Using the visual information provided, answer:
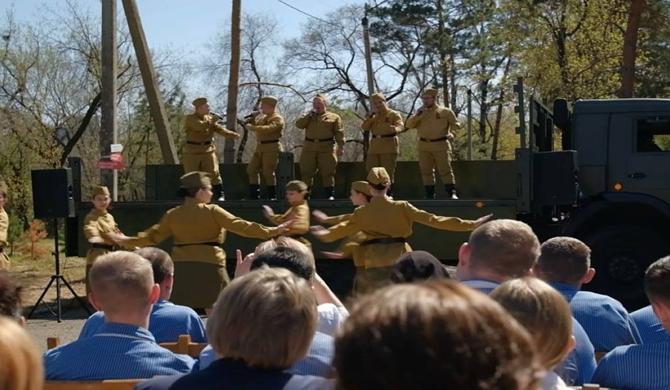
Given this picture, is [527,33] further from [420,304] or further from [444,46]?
[420,304]

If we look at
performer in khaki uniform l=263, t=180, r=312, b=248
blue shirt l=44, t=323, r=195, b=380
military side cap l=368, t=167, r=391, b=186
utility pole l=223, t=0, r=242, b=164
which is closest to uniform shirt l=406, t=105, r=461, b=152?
performer in khaki uniform l=263, t=180, r=312, b=248

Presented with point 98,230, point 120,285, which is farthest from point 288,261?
point 98,230

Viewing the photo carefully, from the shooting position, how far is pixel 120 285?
133 inches

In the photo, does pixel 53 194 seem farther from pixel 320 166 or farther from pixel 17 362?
pixel 17 362

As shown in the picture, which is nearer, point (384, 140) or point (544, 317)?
point (544, 317)

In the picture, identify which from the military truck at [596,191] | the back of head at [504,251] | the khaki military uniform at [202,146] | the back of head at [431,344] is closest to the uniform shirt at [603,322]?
the back of head at [504,251]

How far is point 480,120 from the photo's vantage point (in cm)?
4581

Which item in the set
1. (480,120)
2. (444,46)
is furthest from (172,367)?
(480,120)

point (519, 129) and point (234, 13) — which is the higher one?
point (234, 13)

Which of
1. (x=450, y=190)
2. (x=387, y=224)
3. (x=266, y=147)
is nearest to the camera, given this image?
(x=387, y=224)

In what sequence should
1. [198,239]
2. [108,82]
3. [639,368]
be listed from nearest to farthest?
[639,368] → [198,239] → [108,82]

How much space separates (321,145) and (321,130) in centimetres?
22

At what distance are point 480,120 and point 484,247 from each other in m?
42.6

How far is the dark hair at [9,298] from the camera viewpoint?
9.84ft
